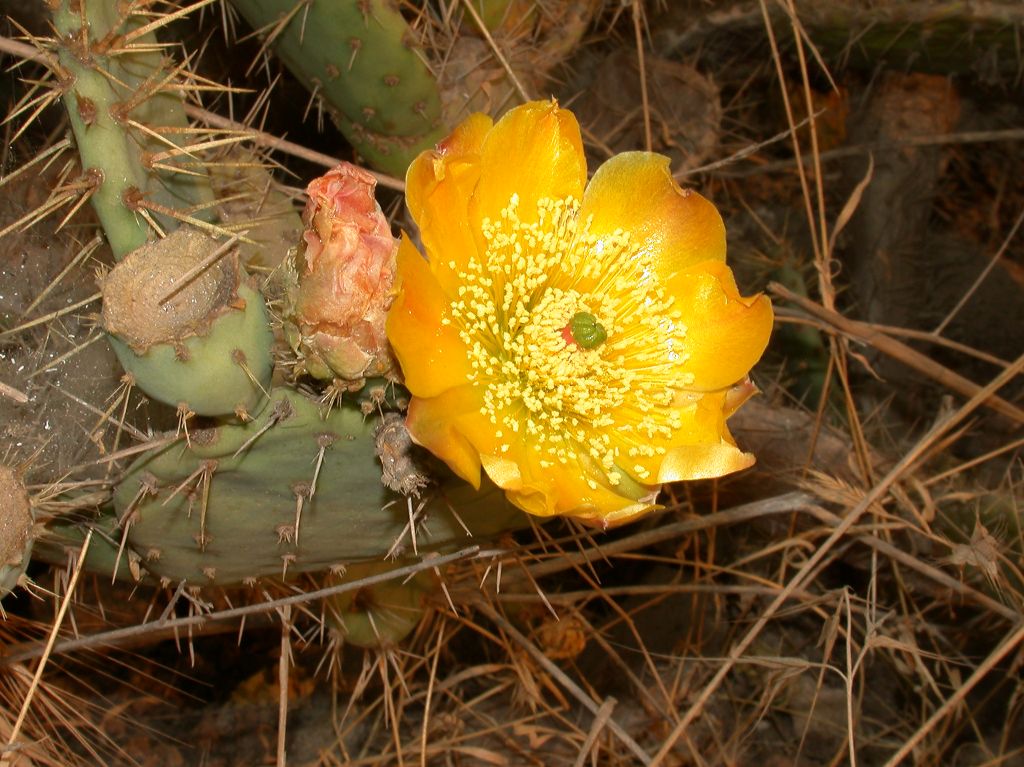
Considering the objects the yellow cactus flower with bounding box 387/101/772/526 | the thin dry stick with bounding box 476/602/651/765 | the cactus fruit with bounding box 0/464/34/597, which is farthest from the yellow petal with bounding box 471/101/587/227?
the thin dry stick with bounding box 476/602/651/765

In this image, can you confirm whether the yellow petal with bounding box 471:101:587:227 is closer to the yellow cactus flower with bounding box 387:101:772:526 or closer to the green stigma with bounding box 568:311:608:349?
the yellow cactus flower with bounding box 387:101:772:526

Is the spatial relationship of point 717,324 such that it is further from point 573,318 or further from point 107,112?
point 107,112

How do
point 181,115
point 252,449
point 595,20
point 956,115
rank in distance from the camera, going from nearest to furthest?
point 252,449, point 181,115, point 595,20, point 956,115

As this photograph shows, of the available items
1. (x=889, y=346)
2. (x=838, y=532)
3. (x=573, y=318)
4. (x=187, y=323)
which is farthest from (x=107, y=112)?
(x=889, y=346)

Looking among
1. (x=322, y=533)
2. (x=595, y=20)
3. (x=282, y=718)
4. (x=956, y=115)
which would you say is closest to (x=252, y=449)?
(x=322, y=533)

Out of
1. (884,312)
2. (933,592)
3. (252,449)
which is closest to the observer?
(252,449)

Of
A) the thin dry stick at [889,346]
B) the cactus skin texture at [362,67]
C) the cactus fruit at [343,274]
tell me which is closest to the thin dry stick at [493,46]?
the cactus skin texture at [362,67]

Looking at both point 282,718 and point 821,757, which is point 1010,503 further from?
point 282,718
